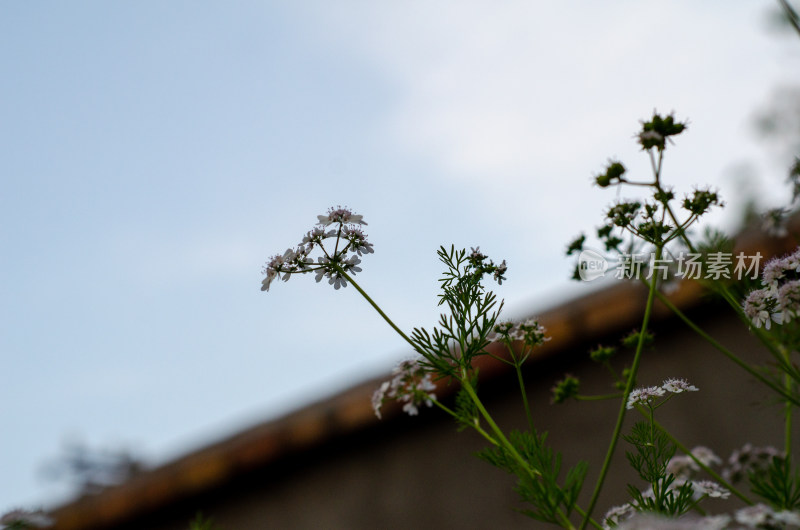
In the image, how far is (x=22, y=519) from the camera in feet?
5.71

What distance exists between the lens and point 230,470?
4.67 metres

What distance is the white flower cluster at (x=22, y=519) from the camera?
1.71 m

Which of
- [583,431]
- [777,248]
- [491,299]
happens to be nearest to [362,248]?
[491,299]

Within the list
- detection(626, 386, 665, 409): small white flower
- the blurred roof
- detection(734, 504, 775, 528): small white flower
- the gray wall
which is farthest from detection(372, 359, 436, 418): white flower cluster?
the blurred roof

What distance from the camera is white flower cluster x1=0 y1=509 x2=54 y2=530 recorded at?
5.60ft

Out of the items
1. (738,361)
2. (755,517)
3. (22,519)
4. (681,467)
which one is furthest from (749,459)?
(22,519)

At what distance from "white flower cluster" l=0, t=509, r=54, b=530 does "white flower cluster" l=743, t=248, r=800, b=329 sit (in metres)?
1.79

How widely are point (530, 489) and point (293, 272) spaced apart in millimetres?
744

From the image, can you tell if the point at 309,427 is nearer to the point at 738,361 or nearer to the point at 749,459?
the point at 749,459

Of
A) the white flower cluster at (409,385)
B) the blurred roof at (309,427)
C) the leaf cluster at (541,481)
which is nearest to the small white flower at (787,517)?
the leaf cluster at (541,481)

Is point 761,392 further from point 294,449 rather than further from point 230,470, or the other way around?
point 230,470

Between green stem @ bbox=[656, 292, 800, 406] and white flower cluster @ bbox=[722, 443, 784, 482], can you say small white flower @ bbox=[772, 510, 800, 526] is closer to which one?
green stem @ bbox=[656, 292, 800, 406]

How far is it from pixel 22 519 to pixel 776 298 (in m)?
1.91

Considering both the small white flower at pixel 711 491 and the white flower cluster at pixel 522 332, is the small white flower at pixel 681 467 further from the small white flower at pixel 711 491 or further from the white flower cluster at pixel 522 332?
the white flower cluster at pixel 522 332
